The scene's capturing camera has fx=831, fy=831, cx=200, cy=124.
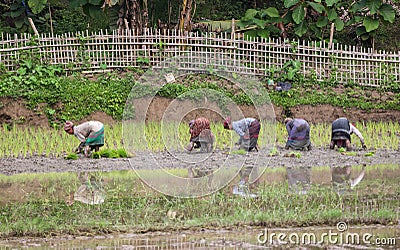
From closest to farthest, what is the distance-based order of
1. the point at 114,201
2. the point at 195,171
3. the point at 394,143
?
1. the point at 114,201
2. the point at 195,171
3. the point at 394,143

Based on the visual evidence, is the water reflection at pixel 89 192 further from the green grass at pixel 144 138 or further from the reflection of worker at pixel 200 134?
the reflection of worker at pixel 200 134

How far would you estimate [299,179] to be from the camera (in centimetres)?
984

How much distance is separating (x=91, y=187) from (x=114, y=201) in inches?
41.7

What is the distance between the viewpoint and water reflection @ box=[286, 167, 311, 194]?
892 centimetres

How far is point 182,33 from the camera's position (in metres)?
16.5

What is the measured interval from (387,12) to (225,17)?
14.7 feet

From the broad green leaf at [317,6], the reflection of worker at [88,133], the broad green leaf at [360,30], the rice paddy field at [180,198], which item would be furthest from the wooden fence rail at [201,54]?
the reflection of worker at [88,133]

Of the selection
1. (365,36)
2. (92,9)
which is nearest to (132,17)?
(92,9)

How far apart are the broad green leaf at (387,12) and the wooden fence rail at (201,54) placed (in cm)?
79

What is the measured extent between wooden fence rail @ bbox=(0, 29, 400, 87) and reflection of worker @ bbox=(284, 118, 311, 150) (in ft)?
10.2

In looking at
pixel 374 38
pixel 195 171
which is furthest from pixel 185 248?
pixel 374 38

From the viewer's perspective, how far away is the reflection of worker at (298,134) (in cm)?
1238

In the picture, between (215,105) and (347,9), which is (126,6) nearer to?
(215,105)

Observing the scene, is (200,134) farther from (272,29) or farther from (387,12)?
(387,12)
